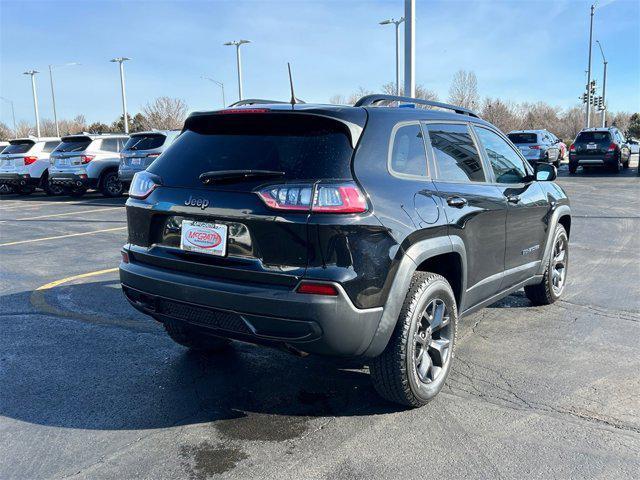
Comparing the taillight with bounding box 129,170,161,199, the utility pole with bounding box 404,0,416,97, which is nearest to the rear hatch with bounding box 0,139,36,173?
the utility pole with bounding box 404,0,416,97

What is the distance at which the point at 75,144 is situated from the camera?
1686cm

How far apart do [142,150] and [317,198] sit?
1295cm

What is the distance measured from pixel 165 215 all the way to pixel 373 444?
5.75 ft

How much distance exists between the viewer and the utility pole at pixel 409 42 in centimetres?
1197

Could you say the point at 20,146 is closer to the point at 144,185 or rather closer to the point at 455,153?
the point at 144,185

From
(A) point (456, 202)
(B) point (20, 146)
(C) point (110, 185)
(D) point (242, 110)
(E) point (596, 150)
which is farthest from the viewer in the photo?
(E) point (596, 150)

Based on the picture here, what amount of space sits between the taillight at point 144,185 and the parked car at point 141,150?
1148 cm

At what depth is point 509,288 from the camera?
469 centimetres

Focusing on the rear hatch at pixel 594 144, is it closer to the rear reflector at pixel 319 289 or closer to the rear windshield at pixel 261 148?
the rear windshield at pixel 261 148

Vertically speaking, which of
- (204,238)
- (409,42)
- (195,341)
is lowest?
(195,341)

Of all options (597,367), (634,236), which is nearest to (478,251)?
(597,367)

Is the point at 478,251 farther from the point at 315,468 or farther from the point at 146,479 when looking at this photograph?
the point at 146,479

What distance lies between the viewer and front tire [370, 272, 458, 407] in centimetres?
326

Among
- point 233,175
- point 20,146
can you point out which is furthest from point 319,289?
point 20,146
